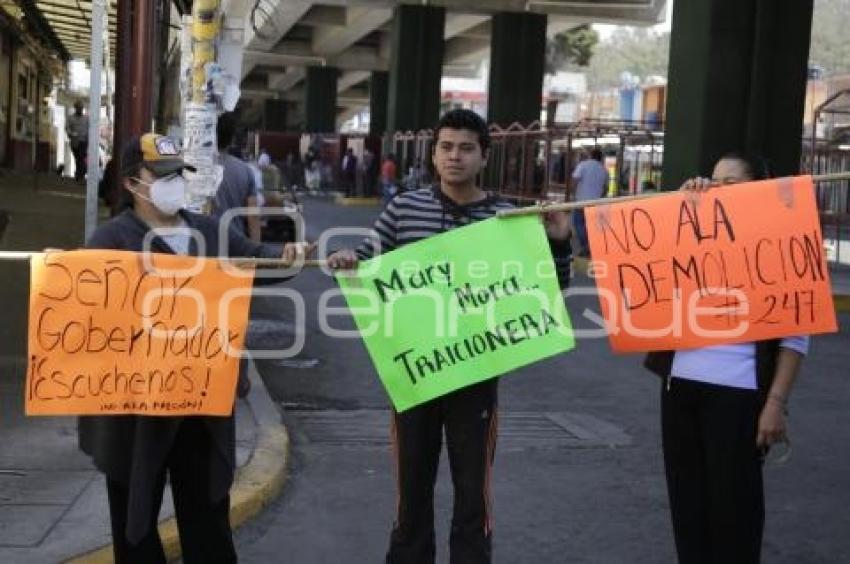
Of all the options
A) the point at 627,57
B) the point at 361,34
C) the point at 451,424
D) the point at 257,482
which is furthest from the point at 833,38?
the point at 451,424

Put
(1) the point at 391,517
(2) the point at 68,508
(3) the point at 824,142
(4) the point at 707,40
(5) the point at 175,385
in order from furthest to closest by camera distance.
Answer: (3) the point at 824,142
(4) the point at 707,40
(1) the point at 391,517
(2) the point at 68,508
(5) the point at 175,385

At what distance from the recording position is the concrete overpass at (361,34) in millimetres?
40094

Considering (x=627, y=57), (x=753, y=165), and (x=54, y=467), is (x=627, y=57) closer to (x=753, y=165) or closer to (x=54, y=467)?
(x=54, y=467)

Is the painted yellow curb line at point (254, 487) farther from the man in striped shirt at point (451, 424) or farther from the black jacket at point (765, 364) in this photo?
the black jacket at point (765, 364)

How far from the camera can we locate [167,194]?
13.8ft

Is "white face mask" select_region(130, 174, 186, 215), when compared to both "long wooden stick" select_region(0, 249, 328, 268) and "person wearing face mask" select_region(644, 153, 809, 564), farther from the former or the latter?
"person wearing face mask" select_region(644, 153, 809, 564)

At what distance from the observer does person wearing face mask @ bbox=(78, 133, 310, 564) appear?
421 centimetres

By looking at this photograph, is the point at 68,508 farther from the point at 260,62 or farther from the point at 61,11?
the point at 260,62

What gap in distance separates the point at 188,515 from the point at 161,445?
0.27m

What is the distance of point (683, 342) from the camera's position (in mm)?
4461

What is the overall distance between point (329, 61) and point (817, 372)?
175ft

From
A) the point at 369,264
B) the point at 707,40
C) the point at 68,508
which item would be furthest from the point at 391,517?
the point at 707,40

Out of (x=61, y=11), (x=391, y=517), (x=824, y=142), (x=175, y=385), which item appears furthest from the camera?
(x=824, y=142)

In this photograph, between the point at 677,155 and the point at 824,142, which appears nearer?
the point at 677,155
